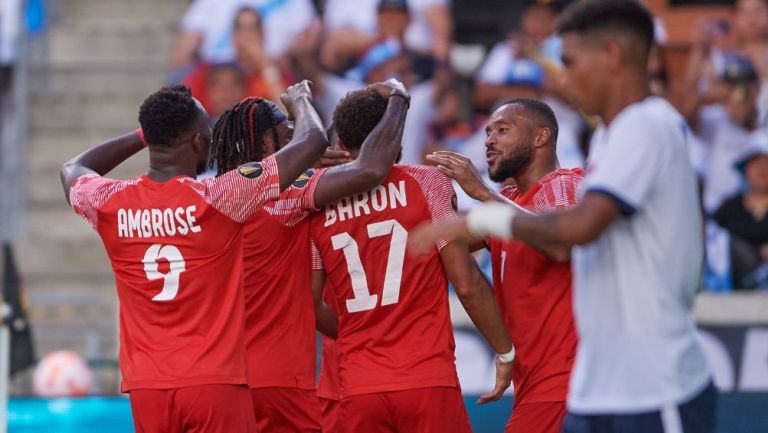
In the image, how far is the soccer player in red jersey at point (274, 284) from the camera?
5902 mm

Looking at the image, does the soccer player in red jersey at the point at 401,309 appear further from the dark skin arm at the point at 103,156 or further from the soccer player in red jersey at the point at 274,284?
the dark skin arm at the point at 103,156

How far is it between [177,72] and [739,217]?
570 centimetres

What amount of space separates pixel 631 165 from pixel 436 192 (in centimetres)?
188

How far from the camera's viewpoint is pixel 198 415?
17.3ft

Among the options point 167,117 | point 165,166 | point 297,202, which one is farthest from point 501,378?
point 167,117

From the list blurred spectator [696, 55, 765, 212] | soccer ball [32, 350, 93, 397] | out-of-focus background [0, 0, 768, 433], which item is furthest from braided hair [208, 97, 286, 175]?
blurred spectator [696, 55, 765, 212]

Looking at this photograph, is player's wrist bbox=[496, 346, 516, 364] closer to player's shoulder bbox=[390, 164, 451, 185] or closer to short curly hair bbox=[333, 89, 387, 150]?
player's shoulder bbox=[390, 164, 451, 185]

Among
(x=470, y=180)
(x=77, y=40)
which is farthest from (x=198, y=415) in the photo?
(x=77, y=40)

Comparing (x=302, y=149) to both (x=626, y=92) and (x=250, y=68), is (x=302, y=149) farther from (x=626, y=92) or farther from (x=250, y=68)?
(x=250, y=68)

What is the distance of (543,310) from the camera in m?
5.81

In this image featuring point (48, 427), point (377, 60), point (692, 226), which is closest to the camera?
point (692, 226)

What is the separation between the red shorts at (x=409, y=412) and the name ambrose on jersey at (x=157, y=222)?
1.11 meters

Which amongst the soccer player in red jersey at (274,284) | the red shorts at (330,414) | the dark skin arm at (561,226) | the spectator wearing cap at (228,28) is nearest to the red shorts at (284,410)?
the soccer player in red jersey at (274,284)

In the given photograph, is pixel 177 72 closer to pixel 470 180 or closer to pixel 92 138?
pixel 92 138
